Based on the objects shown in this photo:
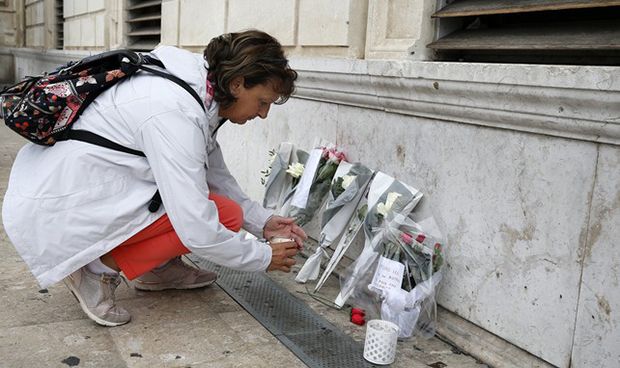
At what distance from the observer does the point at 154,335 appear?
8.57 ft

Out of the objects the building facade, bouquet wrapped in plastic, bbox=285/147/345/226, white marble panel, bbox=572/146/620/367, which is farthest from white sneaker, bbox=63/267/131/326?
white marble panel, bbox=572/146/620/367

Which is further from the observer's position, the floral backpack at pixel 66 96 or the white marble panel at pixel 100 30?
the white marble panel at pixel 100 30

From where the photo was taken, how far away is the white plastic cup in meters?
2.46

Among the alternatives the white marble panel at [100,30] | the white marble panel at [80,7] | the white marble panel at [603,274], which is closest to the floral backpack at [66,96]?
the white marble panel at [603,274]

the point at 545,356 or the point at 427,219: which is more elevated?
the point at 427,219

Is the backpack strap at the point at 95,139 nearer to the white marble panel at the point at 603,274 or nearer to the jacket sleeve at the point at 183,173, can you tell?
the jacket sleeve at the point at 183,173

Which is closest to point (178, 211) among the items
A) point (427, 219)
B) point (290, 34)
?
point (427, 219)

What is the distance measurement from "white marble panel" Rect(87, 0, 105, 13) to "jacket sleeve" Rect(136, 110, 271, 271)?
6.77m

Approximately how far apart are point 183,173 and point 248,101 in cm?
43

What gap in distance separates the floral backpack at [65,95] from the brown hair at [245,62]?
117mm

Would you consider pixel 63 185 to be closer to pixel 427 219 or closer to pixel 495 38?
pixel 427 219

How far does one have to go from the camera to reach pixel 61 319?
272 cm

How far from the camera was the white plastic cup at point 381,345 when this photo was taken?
2455mm

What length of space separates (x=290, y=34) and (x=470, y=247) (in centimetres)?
221
